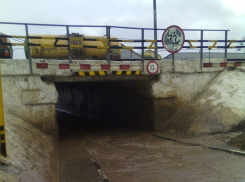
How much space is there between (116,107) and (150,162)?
26.3 feet

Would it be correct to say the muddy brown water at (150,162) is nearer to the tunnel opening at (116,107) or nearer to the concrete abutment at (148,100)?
the concrete abutment at (148,100)

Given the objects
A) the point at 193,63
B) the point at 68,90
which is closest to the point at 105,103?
the point at 193,63

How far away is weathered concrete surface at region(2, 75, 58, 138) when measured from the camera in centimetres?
789

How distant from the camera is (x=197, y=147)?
7281 millimetres

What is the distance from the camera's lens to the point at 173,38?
9.45 meters

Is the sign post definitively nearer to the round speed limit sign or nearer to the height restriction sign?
the height restriction sign

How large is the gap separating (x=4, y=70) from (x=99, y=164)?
4.64m

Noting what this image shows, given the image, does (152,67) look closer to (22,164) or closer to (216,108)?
(216,108)

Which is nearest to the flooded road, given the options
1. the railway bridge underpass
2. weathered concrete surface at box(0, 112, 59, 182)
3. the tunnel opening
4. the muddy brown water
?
the muddy brown water

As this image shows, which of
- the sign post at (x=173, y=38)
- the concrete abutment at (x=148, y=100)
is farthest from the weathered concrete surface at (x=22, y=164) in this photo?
the sign post at (x=173, y=38)

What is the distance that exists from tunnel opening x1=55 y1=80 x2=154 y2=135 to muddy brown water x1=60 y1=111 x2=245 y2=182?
8.52 ft

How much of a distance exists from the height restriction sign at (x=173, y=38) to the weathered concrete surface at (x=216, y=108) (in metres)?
2.48

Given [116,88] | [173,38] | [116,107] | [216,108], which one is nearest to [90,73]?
[173,38]

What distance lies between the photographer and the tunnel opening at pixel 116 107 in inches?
433
